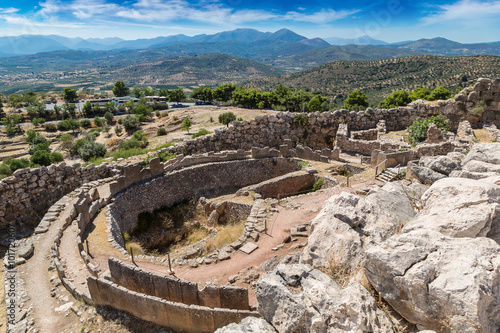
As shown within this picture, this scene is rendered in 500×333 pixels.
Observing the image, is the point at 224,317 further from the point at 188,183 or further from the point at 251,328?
the point at 188,183

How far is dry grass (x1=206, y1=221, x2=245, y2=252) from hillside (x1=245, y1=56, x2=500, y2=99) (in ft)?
234

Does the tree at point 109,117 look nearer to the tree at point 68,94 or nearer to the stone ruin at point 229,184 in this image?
the tree at point 68,94

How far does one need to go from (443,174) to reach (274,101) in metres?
49.4

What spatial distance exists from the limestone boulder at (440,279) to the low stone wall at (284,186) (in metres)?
12.3

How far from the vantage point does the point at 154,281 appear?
8289 millimetres

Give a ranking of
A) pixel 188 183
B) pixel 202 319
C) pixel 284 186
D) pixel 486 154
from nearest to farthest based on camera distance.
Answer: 1. pixel 202 319
2. pixel 486 154
3. pixel 284 186
4. pixel 188 183

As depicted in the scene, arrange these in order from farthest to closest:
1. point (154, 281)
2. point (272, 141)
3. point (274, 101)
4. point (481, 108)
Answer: point (274, 101) < point (272, 141) < point (481, 108) < point (154, 281)

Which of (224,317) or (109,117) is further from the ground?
(224,317)

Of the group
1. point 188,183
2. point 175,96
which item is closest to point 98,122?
point 175,96

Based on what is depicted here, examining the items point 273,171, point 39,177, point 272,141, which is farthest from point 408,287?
point 272,141

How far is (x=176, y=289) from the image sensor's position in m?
8.05

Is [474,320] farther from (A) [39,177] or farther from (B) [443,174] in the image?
(A) [39,177]

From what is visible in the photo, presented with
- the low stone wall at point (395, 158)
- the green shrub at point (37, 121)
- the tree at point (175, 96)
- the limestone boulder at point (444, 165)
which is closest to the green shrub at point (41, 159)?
the low stone wall at point (395, 158)

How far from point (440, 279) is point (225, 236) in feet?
34.3
